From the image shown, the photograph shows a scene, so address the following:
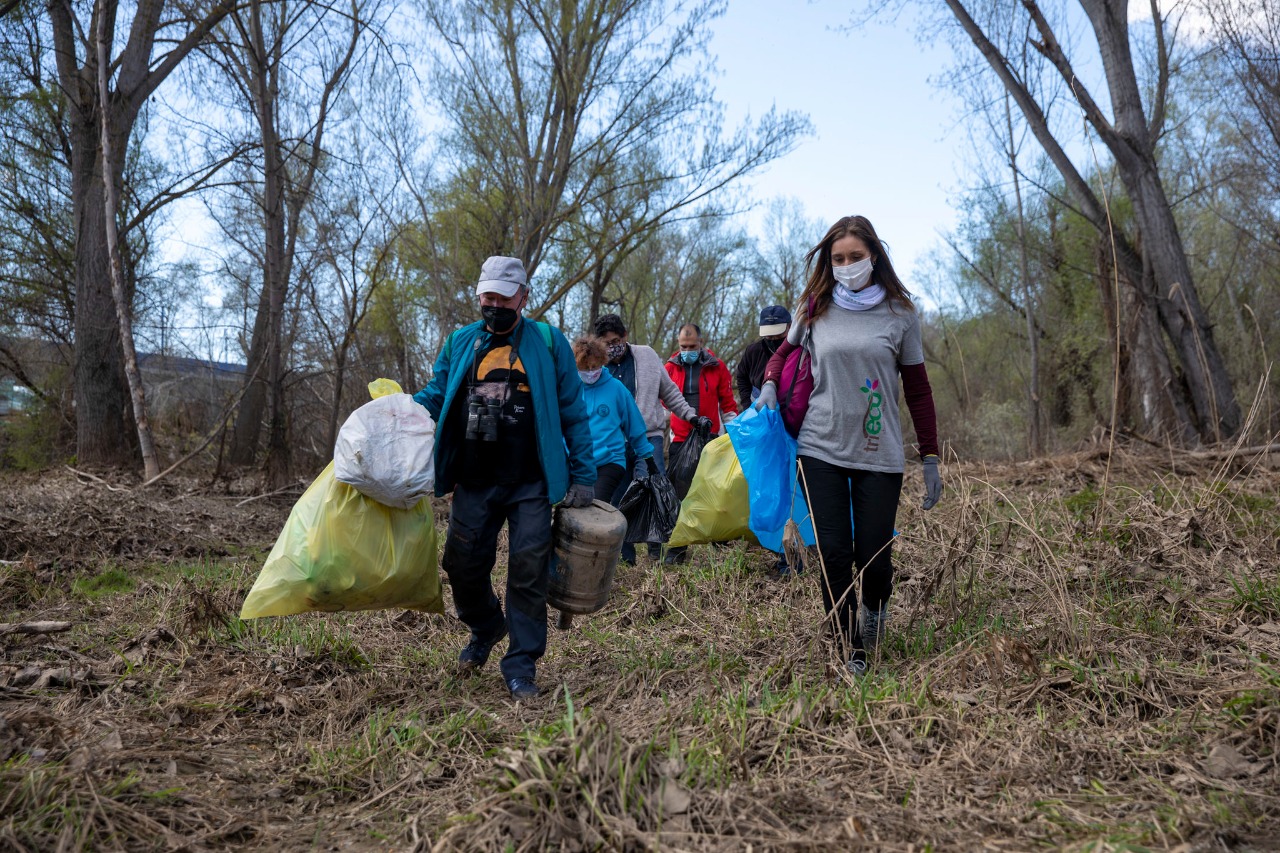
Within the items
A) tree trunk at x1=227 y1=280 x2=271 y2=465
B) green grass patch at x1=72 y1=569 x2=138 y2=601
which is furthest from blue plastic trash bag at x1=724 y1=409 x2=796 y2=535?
tree trunk at x1=227 y1=280 x2=271 y2=465

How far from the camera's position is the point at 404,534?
368cm

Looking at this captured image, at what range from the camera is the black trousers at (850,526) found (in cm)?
362

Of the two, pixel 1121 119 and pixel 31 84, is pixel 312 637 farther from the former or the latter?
pixel 31 84

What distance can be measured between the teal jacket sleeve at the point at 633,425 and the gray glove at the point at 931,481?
7.65ft

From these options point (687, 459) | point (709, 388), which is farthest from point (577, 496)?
point (709, 388)

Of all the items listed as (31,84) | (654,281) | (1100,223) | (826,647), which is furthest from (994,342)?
(826,647)

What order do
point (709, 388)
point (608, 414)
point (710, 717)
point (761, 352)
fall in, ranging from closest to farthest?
point (710, 717)
point (608, 414)
point (761, 352)
point (709, 388)

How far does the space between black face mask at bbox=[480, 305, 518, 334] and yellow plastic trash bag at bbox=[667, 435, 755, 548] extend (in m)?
1.77

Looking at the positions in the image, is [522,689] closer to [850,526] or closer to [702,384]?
[850,526]

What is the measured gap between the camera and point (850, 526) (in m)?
3.67

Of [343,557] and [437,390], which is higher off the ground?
[437,390]

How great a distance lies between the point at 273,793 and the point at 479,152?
42.9 feet

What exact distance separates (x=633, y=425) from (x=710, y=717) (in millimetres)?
3129

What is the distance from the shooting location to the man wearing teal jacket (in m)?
3.71
